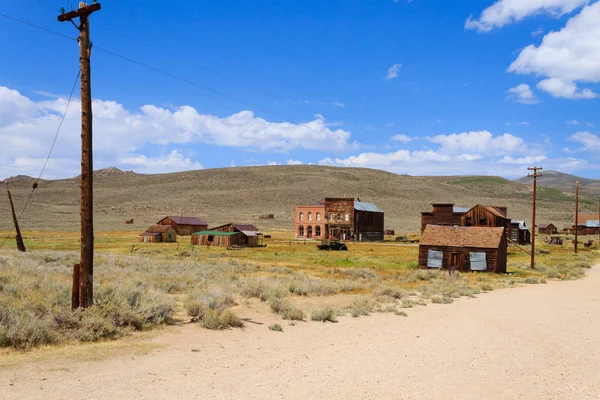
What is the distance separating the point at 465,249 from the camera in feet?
102

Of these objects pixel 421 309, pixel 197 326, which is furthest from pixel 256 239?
pixel 197 326

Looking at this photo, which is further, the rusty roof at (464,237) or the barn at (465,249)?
the rusty roof at (464,237)

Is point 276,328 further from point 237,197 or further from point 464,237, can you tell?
point 237,197

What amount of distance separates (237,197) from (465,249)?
317ft

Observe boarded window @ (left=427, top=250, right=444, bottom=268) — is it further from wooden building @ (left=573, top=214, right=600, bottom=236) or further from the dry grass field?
wooden building @ (left=573, top=214, right=600, bottom=236)

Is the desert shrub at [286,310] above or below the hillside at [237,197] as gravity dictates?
below

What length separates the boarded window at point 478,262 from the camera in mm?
30538

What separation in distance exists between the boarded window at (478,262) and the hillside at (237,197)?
57.3m

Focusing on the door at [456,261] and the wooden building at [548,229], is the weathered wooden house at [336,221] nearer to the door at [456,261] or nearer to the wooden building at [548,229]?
the door at [456,261]

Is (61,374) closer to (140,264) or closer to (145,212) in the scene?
(140,264)

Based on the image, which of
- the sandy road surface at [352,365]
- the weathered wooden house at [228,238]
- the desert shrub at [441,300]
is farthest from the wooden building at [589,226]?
the sandy road surface at [352,365]

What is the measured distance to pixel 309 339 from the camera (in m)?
11.8

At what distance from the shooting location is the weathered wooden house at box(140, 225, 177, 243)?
5634cm

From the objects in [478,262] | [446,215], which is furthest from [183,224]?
[478,262]
